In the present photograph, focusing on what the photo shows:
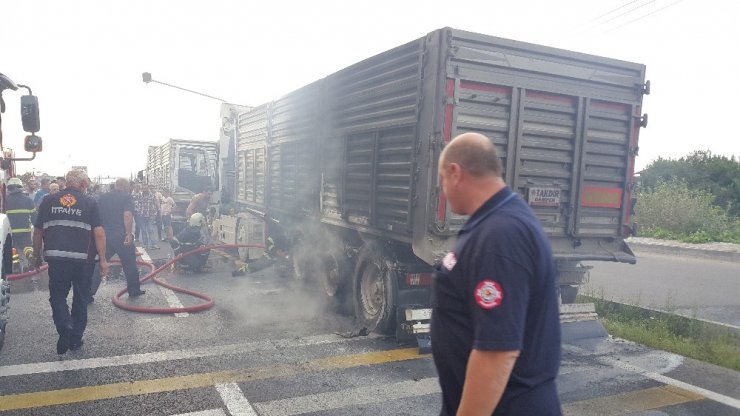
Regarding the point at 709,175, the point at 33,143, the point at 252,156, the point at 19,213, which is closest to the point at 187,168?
the point at 252,156

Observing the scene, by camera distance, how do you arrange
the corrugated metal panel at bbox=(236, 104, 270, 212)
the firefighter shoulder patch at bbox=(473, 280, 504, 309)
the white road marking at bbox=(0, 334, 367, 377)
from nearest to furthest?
the firefighter shoulder patch at bbox=(473, 280, 504, 309)
the white road marking at bbox=(0, 334, 367, 377)
the corrugated metal panel at bbox=(236, 104, 270, 212)

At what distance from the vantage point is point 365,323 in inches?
262

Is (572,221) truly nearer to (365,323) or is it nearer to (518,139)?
(518,139)

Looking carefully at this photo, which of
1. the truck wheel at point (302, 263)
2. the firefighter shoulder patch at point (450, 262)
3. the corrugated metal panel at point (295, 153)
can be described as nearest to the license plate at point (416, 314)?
the corrugated metal panel at point (295, 153)

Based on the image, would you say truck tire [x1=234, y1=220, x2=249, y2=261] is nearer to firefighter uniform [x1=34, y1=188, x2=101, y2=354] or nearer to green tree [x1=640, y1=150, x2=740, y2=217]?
firefighter uniform [x1=34, y1=188, x2=101, y2=354]

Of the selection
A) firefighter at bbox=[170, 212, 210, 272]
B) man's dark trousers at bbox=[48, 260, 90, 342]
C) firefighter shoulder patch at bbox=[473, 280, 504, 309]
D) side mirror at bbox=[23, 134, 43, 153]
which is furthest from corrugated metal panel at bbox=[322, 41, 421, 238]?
firefighter at bbox=[170, 212, 210, 272]

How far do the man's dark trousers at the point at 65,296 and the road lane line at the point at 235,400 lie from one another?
204 centimetres

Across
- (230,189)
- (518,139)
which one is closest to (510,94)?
(518,139)

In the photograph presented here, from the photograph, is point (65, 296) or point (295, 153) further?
point (295, 153)

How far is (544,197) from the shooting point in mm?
5746

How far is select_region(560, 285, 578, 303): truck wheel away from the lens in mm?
6501

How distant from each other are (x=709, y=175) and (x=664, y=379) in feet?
77.1

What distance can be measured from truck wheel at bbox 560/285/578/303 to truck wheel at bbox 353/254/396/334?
7.05 feet

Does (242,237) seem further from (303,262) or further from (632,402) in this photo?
(632,402)
